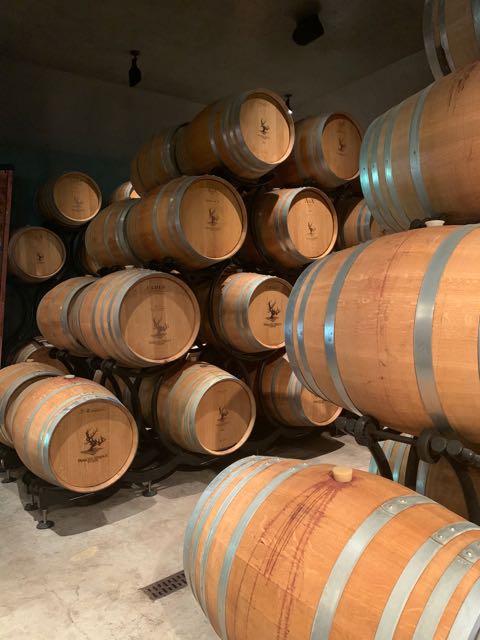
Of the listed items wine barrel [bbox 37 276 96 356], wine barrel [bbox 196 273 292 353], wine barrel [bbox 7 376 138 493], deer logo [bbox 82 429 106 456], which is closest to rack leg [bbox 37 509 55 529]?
wine barrel [bbox 7 376 138 493]

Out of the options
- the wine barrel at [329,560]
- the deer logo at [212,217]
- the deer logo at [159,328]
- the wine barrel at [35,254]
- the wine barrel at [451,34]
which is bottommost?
the wine barrel at [329,560]

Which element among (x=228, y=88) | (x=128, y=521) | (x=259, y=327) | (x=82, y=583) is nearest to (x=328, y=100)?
(x=228, y=88)

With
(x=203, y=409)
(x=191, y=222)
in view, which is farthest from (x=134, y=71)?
(x=203, y=409)

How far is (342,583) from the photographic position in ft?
3.90

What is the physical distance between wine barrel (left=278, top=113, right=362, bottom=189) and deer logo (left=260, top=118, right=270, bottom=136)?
0.55 m

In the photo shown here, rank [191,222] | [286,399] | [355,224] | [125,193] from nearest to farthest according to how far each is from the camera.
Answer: [191,222], [286,399], [355,224], [125,193]

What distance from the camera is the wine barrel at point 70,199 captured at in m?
6.32

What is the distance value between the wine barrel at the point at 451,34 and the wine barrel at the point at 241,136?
2.01 m

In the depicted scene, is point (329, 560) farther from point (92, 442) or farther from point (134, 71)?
point (134, 71)

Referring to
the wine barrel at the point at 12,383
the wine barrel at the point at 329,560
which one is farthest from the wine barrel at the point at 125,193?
the wine barrel at the point at 329,560

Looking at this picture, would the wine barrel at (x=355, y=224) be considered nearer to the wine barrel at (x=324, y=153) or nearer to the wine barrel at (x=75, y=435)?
the wine barrel at (x=324, y=153)

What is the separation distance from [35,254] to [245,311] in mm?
3460

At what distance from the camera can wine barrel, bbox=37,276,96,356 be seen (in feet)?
14.5

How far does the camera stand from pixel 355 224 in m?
4.88
